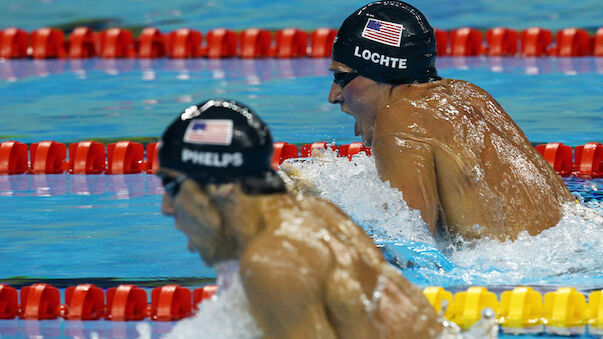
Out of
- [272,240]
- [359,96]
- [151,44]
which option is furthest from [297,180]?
[151,44]

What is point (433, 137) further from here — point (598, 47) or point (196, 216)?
point (598, 47)

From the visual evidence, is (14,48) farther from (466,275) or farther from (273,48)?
(466,275)

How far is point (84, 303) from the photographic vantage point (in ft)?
14.3

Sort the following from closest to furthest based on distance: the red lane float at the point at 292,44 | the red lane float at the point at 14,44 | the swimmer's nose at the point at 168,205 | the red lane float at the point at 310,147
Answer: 1. the swimmer's nose at the point at 168,205
2. the red lane float at the point at 310,147
3. the red lane float at the point at 292,44
4. the red lane float at the point at 14,44

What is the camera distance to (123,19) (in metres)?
11.5

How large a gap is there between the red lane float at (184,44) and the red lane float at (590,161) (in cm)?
469

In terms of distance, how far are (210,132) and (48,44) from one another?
8.12 metres

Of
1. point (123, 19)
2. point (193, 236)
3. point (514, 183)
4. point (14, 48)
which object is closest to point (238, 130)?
point (193, 236)

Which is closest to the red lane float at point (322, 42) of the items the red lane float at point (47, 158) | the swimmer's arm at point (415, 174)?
the red lane float at point (47, 158)

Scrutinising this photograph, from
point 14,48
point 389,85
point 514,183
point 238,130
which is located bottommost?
point 14,48

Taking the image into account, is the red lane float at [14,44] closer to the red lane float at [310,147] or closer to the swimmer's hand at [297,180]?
the red lane float at [310,147]

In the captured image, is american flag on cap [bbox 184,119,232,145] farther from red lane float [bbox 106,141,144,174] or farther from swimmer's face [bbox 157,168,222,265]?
red lane float [bbox 106,141,144,174]

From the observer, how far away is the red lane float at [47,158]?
22.6 feet

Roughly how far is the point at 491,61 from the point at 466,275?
5.64 meters
